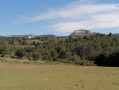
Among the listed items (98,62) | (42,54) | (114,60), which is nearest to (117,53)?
(114,60)

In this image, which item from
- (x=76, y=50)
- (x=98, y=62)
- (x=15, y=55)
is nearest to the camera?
(x=98, y=62)

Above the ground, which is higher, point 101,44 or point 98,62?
point 101,44

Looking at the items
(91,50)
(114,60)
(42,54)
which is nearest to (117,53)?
(114,60)

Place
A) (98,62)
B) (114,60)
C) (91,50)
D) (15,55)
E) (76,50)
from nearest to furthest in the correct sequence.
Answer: (114,60) < (98,62) < (91,50) < (76,50) < (15,55)

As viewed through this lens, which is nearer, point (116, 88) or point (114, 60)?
point (116, 88)

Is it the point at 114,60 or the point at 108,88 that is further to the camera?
the point at 114,60

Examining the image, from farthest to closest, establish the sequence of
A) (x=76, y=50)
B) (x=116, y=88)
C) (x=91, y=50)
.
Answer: (x=76, y=50)
(x=91, y=50)
(x=116, y=88)

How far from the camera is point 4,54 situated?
78.8m

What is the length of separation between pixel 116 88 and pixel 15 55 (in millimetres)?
69262

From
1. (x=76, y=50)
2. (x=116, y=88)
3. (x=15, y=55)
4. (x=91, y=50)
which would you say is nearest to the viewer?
(x=116, y=88)

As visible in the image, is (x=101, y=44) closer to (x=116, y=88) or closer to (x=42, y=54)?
(x=42, y=54)

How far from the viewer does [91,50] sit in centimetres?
7038

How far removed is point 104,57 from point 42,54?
24.7 m

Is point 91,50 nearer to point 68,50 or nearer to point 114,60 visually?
point 68,50
